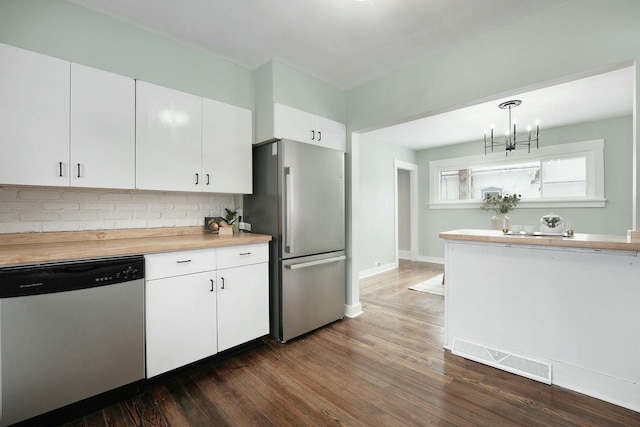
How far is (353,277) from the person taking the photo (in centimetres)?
324

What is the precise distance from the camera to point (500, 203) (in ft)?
15.5

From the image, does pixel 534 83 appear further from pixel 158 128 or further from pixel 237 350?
pixel 237 350

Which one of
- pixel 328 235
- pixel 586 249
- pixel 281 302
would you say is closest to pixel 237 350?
pixel 281 302

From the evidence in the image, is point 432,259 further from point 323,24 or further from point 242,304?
point 323,24

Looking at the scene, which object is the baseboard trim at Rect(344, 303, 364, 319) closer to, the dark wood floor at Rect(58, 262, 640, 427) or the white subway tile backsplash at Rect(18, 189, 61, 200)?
the dark wood floor at Rect(58, 262, 640, 427)

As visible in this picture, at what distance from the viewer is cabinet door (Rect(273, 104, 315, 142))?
2.65 m

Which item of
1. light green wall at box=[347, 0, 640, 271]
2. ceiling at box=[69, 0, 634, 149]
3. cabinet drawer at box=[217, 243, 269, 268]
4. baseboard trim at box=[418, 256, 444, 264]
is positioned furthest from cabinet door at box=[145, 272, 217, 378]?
baseboard trim at box=[418, 256, 444, 264]

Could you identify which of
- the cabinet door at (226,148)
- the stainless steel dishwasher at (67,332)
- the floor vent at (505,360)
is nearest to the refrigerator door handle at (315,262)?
the cabinet door at (226,148)

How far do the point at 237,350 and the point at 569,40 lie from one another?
3.30m

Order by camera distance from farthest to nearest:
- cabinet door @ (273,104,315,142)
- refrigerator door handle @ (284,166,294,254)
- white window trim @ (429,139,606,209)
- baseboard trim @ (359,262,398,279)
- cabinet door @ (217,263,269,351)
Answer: baseboard trim @ (359,262,398,279), white window trim @ (429,139,606,209), cabinet door @ (273,104,315,142), refrigerator door handle @ (284,166,294,254), cabinet door @ (217,263,269,351)

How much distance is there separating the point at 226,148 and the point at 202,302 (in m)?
1.32

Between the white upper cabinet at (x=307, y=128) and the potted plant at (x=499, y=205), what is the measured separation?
2.22 m

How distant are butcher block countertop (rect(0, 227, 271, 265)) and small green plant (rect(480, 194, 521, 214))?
3945 mm

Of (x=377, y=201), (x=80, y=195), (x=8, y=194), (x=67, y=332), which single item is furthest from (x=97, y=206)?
(x=377, y=201)
